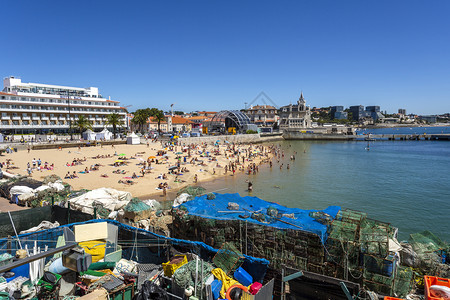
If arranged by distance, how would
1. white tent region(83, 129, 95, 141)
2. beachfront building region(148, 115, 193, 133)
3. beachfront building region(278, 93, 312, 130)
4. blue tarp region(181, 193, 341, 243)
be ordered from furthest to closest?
beachfront building region(278, 93, 312, 130) → beachfront building region(148, 115, 193, 133) → white tent region(83, 129, 95, 141) → blue tarp region(181, 193, 341, 243)

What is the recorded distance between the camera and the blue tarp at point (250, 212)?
8265 millimetres

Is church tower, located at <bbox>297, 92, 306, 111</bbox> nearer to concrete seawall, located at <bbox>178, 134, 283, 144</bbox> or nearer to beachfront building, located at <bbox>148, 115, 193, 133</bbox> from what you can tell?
concrete seawall, located at <bbox>178, 134, 283, 144</bbox>

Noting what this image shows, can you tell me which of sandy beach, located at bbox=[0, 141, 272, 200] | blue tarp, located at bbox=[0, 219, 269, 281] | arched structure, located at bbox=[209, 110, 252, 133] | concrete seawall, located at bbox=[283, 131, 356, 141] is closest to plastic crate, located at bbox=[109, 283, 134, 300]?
blue tarp, located at bbox=[0, 219, 269, 281]

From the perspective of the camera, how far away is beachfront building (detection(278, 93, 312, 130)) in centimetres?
9531

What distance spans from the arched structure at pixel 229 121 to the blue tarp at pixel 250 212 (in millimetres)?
66247

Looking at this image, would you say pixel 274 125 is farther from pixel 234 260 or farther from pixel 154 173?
pixel 234 260

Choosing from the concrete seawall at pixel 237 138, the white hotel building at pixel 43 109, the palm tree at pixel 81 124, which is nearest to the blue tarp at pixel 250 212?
the concrete seawall at pixel 237 138

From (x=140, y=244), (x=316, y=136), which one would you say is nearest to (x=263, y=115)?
(x=316, y=136)

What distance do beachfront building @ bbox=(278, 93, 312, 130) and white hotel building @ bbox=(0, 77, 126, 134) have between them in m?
55.8

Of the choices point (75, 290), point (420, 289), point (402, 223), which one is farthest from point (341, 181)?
point (75, 290)

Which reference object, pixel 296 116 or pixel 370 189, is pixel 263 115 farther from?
pixel 370 189

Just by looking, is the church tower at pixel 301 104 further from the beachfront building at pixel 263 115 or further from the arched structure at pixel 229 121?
the arched structure at pixel 229 121

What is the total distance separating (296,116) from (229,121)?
3111cm

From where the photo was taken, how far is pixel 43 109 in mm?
51281
